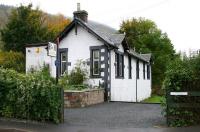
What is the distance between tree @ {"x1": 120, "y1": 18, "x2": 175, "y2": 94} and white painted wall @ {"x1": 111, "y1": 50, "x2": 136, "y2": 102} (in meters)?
16.1

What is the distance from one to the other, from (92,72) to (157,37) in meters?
34.8

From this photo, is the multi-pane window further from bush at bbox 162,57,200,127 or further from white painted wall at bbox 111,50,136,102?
bush at bbox 162,57,200,127

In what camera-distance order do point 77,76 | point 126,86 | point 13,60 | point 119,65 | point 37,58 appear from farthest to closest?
point 13,60, point 37,58, point 126,86, point 119,65, point 77,76

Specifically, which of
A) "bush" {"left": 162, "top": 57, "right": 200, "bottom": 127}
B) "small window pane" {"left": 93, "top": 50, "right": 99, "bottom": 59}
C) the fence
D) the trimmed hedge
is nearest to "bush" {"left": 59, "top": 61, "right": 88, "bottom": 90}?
"small window pane" {"left": 93, "top": 50, "right": 99, "bottom": 59}

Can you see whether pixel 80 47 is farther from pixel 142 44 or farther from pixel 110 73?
pixel 142 44

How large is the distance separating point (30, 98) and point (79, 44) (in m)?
14.6

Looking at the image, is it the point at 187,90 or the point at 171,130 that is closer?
the point at 171,130

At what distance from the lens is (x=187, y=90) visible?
13438 millimetres

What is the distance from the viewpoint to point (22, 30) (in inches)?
1893

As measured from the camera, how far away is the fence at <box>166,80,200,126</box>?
13.3m

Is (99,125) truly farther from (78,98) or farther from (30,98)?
(78,98)

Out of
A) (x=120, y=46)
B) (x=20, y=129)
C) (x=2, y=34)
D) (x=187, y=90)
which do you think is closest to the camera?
(x=20, y=129)

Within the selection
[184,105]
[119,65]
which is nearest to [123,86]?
[119,65]

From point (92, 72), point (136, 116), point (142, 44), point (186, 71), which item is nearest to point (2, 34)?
point (142, 44)
